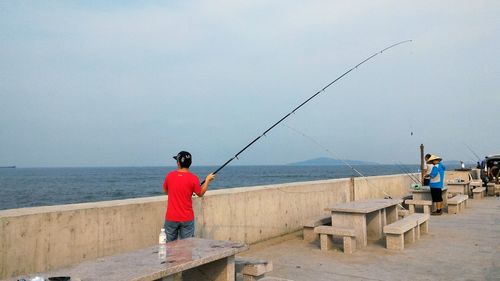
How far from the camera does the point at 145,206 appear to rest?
5.21 metres

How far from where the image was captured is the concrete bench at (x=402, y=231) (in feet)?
20.8

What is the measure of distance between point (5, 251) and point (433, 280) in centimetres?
443

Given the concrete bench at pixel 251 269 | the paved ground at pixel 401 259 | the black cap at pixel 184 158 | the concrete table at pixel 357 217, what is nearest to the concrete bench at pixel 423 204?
the paved ground at pixel 401 259

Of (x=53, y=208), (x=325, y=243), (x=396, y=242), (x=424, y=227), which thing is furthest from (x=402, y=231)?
(x=53, y=208)

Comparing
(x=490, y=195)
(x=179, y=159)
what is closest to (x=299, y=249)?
(x=179, y=159)

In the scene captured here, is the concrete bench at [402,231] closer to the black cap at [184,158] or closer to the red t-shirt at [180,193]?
the red t-shirt at [180,193]

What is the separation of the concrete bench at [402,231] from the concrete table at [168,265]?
342 cm

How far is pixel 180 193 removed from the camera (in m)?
4.50

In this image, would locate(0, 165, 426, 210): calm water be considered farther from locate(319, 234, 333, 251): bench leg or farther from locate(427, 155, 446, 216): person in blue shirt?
locate(319, 234, 333, 251): bench leg

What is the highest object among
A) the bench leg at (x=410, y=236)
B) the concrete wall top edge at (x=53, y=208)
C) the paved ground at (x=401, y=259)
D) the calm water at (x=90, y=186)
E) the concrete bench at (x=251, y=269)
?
the concrete wall top edge at (x=53, y=208)

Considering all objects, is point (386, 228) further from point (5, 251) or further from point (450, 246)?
point (5, 251)

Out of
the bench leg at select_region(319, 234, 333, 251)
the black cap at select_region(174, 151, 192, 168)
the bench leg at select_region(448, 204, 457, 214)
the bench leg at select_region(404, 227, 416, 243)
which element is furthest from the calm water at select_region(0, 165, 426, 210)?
the black cap at select_region(174, 151, 192, 168)

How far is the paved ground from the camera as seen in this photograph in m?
5.01

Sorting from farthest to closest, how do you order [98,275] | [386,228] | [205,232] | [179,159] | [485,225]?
1. [485,225]
2. [386,228]
3. [205,232]
4. [179,159]
5. [98,275]
